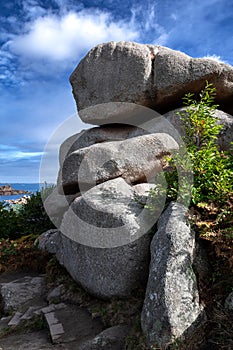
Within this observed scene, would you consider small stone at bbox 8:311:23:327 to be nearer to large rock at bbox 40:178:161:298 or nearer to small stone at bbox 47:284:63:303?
small stone at bbox 47:284:63:303

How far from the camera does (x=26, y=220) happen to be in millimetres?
12500

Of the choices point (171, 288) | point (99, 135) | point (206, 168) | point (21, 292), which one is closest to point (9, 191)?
point (99, 135)

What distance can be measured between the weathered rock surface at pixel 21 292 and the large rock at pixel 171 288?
3.45 metres

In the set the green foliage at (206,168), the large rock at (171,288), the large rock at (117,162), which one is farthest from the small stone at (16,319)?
the green foliage at (206,168)

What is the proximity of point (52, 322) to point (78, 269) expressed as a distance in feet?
3.52

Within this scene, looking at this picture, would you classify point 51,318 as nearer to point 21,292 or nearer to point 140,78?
point 21,292

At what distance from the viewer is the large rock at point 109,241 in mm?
5840

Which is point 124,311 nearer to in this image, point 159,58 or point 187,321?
point 187,321

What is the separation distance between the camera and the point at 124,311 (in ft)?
18.7

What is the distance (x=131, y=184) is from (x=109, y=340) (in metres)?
3.59

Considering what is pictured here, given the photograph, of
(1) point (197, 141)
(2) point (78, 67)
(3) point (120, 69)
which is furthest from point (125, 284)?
(2) point (78, 67)

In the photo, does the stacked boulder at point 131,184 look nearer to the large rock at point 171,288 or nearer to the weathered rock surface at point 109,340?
the large rock at point 171,288

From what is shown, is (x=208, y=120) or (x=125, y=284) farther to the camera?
(x=208, y=120)

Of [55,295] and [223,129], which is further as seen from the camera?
[223,129]
